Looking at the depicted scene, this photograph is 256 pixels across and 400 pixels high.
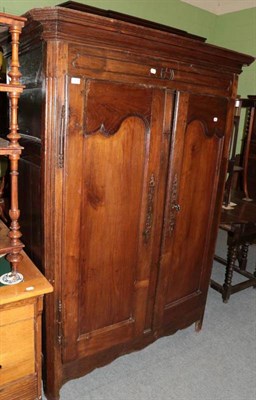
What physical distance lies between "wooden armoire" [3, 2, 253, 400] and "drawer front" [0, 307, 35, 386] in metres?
0.20

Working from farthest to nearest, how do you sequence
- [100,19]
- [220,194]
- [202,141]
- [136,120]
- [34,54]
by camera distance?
[220,194] < [202,141] < [136,120] < [34,54] < [100,19]

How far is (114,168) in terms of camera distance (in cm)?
149

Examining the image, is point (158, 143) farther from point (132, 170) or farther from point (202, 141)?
point (202, 141)

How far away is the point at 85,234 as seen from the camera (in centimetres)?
149

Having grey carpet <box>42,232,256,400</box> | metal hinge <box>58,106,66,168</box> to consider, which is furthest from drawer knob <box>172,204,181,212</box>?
grey carpet <box>42,232,256,400</box>

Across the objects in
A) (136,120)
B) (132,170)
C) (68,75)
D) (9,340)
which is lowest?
(9,340)

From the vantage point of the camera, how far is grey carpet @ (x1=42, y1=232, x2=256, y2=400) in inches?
70.3

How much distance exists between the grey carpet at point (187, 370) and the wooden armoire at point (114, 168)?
176 millimetres

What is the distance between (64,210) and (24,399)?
83 cm

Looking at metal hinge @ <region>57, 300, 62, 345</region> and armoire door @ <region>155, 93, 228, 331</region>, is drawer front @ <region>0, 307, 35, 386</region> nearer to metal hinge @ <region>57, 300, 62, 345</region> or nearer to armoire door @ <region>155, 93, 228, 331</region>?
metal hinge @ <region>57, 300, 62, 345</region>

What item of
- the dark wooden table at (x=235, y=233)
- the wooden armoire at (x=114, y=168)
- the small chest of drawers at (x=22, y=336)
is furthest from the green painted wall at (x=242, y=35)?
the small chest of drawers at (x=22, y=336)

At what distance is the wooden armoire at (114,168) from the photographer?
128cm

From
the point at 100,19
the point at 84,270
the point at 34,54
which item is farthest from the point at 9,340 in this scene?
the point at 100,19

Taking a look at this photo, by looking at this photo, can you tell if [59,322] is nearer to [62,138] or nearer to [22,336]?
[22,336]
